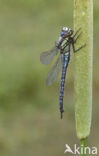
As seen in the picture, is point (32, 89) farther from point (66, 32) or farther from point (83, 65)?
point (83, 65)

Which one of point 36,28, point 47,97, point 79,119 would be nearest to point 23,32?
point 36,28

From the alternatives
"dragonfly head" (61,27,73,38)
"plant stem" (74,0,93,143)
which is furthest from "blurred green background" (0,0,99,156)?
Result: "plant stem" (74,0,93,143)

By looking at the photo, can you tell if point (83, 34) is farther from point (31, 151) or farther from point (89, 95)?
point (31, 151)

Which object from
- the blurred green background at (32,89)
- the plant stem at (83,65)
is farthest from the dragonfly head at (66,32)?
the blurred green background at (32,89)

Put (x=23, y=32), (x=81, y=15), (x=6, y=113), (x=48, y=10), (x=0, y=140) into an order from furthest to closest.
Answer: (x=48, y=10) → (x=23, y=32) → (x=6, y=113) → (x=0, y=140) → (x=81, y=15)

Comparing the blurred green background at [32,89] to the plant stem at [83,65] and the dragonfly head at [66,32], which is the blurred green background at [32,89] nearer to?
the dragonfly head at [66,32]

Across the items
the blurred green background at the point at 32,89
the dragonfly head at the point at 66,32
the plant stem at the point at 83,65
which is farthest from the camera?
the blurred green background at the point at 32,89
